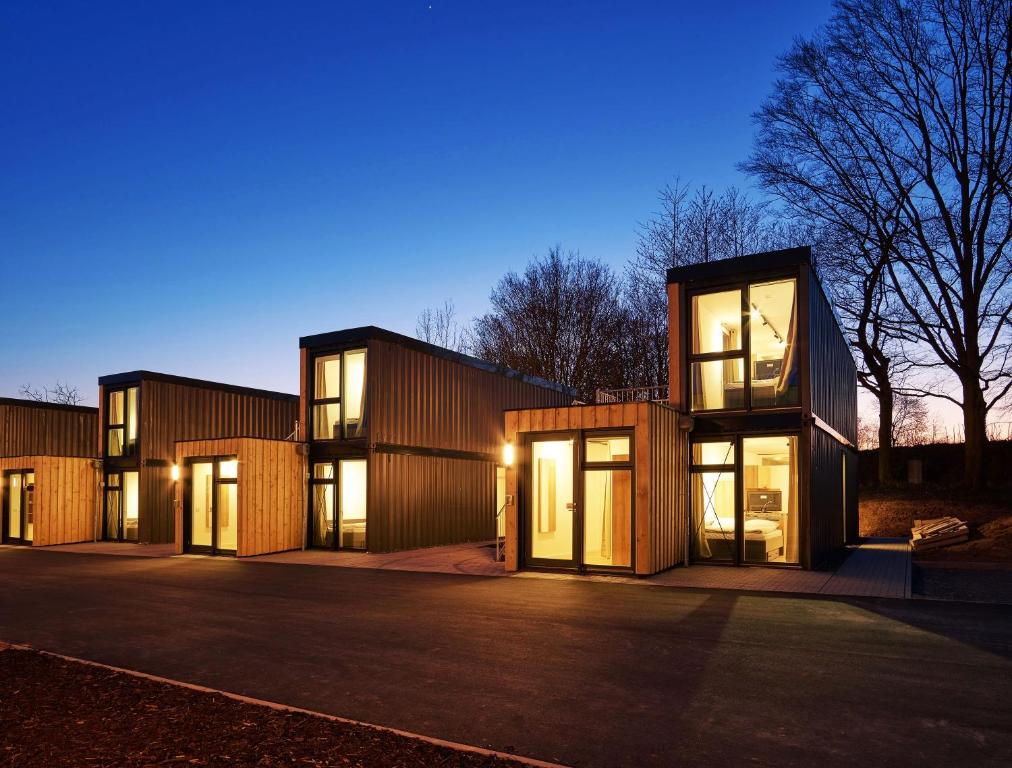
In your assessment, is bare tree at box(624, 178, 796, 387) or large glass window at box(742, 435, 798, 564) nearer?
large glass window at box(742, 435, 798, 564)

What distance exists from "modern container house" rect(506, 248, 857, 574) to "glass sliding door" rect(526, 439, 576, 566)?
0.02m

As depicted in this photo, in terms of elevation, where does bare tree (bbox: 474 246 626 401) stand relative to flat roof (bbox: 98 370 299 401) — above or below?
above

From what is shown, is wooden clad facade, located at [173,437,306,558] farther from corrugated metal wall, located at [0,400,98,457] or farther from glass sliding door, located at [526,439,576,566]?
corrugated metal wall, located at [0,400,98,457]

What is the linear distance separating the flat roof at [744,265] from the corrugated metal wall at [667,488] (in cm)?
248

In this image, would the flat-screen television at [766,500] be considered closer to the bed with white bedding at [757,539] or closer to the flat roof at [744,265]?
the bed with white bedding at [757,539]

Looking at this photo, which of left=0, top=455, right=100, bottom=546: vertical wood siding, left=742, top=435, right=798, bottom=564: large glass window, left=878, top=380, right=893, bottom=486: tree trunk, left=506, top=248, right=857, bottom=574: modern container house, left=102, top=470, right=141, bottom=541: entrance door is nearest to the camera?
left=506, top=248, right=857, bottom=574: modern container house

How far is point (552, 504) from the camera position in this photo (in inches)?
484

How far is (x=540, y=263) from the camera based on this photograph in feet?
113

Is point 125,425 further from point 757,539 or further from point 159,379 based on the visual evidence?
point 757,539

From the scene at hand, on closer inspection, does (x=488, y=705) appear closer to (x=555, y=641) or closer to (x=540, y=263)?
(x=555, y=641)

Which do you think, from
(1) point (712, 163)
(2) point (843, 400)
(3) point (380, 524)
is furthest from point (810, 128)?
(3) point (380, 524)

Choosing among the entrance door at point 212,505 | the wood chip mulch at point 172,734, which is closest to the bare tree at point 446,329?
the entrance door at point 212,505

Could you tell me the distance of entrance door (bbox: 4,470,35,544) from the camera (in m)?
20.8

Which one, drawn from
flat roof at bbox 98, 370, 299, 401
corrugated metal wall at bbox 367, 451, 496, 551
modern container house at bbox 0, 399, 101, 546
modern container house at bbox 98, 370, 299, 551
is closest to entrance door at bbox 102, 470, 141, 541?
modern container house at bbox 98, 370, 299, 551
